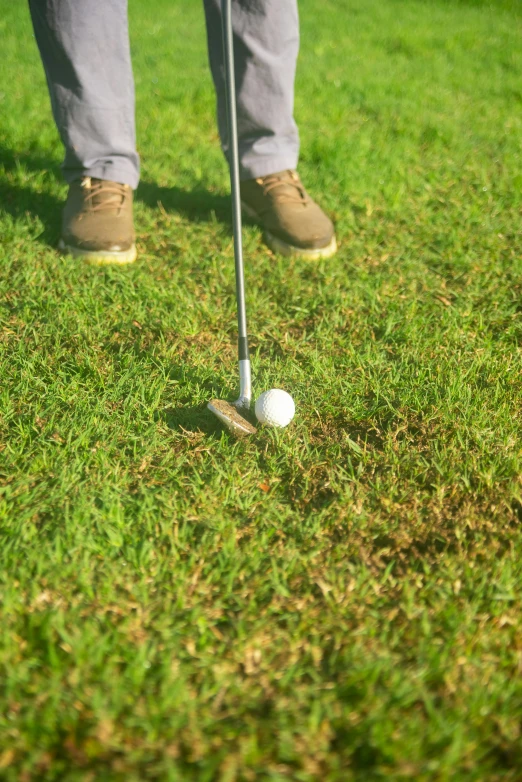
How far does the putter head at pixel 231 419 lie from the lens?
7.00ft

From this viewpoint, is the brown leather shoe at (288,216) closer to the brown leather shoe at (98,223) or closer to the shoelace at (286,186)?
the shoelace at (286,186)

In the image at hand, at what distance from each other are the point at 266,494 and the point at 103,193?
1886 mm

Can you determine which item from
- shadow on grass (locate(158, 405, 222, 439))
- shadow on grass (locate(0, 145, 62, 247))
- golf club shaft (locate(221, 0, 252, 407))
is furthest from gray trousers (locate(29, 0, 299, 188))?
shadow on grass (locate(158, 405, 222, 439))

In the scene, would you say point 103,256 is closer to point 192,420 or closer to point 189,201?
point 189,201

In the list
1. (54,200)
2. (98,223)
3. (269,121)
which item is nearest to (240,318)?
(98,223)

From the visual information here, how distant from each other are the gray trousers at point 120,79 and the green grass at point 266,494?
39cm

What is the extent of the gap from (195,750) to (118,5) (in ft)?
9.87

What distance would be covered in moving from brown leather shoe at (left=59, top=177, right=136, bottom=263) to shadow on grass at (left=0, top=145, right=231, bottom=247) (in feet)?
0.67

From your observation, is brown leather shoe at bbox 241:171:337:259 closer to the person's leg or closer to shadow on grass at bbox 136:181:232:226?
the person's leg

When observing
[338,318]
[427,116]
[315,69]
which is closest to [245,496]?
[338,318]

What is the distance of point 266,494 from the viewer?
1.99m

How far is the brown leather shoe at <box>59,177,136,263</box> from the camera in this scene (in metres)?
3.03

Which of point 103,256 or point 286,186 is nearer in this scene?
point 103,256

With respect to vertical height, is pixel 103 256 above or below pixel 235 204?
below
